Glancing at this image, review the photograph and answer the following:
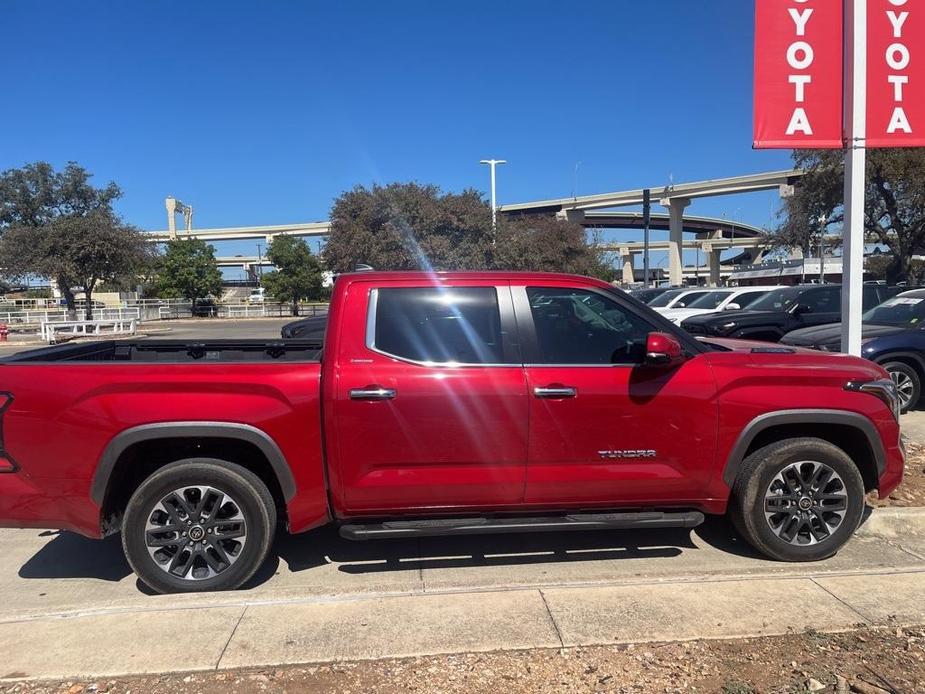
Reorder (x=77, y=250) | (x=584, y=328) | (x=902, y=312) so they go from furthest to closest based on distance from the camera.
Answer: (x=77, y=250)
(x=902, y=312)
(x=584, y=328)

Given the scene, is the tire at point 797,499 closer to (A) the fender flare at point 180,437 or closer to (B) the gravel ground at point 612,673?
(B) the gravel ground at point 612,673

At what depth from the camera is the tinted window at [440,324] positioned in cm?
397

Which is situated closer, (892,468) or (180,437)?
(180,437)

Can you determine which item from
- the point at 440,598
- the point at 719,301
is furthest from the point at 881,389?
the point at 719,301

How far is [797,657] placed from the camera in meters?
3.24

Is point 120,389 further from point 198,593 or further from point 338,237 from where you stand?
point 338,237

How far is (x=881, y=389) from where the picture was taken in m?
4.21

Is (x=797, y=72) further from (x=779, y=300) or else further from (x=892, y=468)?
(x=779, y=300)

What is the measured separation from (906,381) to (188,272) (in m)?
52.8

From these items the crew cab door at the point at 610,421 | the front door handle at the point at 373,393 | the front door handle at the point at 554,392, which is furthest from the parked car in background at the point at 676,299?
the front door handle at the point at 373,393

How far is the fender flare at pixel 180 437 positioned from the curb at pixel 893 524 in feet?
13.1

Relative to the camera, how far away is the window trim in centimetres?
392

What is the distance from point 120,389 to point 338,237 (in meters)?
30.9

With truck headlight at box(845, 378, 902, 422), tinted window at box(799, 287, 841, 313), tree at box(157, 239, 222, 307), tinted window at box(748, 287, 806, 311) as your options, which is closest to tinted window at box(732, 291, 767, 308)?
tinted window at box(748, 287, 806, 311)
